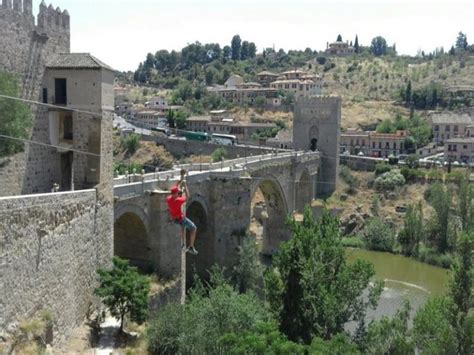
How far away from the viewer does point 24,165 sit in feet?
57.8

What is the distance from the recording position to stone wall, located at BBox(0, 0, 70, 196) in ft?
53.9

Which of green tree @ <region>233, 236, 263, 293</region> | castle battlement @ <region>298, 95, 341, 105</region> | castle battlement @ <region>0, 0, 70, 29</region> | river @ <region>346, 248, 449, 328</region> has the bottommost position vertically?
river @ <region>346, 248, 449, 328</region>

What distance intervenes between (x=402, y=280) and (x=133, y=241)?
20.3 m

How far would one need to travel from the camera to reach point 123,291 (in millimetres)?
16547

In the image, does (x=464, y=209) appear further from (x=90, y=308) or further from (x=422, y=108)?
(x=422, y=108)

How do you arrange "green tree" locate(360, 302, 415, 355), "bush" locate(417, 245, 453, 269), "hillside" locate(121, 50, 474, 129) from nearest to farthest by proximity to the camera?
"green tree" locate(360, 302, 415, 355) < "bush" locate(417, 245, 453, 269) < "hillside" locate(121, 50, 474, 129)

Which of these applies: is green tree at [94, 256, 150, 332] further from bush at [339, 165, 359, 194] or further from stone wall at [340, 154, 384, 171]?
stone wall at [340, 154, 384, 171]

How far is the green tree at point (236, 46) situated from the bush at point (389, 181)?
102427 millimetres

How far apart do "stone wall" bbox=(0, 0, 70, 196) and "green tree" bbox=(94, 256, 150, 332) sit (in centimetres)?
361

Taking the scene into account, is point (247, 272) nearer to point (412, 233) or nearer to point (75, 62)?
point (75, 62)

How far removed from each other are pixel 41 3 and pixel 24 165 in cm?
483

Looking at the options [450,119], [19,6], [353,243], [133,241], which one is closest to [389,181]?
[353,243]

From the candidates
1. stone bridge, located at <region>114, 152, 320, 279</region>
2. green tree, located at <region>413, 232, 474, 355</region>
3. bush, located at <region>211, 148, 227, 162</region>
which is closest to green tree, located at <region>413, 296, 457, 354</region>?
green tree, located at <region>413, 232, 474, 355</region>

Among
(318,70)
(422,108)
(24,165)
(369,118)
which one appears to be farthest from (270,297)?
(318,70)
